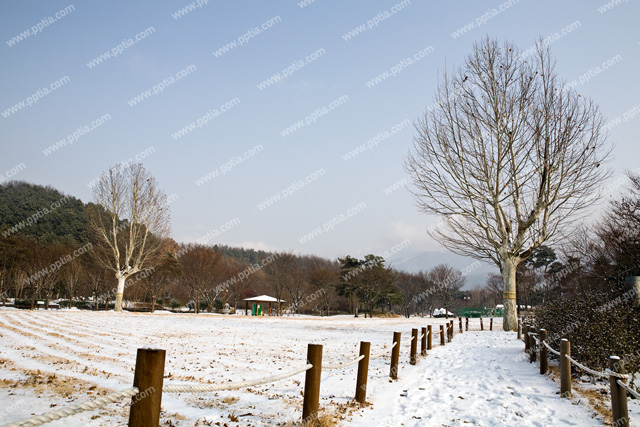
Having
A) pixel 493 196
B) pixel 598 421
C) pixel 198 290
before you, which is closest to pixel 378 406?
pixel 598 421

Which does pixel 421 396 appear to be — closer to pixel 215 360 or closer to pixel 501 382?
pixel 501 382

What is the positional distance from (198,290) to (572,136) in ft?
115

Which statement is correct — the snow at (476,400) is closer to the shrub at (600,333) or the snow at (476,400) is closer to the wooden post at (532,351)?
the wooden post at (532,351)

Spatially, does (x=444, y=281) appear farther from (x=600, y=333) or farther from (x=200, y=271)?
(x=600, y=333)

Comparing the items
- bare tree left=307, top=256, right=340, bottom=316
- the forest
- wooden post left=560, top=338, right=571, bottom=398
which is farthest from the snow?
bare tree left=307, top=256, right=340, bottom=316

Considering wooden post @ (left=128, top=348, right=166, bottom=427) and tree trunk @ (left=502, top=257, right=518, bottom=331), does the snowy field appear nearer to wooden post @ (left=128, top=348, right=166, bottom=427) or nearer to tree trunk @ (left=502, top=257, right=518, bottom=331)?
wooden post @ (left=128, top=348, right=166, bottom=427)

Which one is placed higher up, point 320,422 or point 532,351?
point 532,351

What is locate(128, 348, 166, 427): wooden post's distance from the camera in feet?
8.51

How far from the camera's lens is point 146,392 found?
261cm

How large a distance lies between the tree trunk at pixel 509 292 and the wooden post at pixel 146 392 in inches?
756

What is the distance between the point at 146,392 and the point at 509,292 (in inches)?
771

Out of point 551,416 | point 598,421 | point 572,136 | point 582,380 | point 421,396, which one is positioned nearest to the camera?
point 598,421

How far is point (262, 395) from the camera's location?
613cm

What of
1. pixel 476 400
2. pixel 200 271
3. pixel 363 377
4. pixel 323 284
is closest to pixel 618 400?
pixel 476 400
